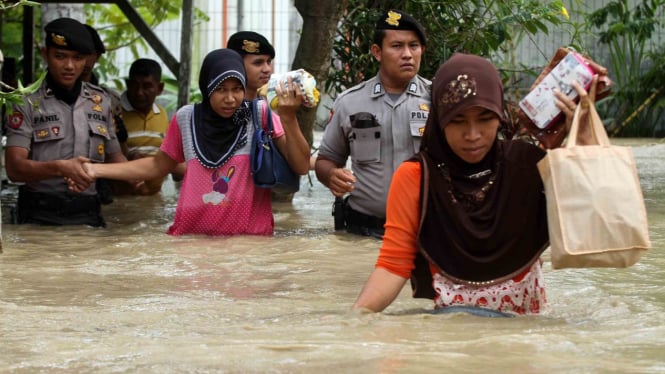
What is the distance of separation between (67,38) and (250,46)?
1221 millimetres

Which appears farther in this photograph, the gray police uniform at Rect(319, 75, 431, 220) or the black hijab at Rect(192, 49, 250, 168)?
the gray police uniform at Rect(319, 75, 431, 220)

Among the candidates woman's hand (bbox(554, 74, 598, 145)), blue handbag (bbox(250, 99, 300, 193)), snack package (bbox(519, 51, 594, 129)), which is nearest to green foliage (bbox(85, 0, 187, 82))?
blue handbag (bbox(250, 99, 300, 193))

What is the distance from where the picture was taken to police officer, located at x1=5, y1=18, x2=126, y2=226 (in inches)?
307

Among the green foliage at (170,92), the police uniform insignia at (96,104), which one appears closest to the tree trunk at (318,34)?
the police uniform insignia at (96,104)

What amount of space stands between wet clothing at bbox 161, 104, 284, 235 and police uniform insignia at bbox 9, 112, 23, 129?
1116mm

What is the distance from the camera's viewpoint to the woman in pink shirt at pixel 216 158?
7234 millimetres

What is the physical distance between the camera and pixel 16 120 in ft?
25.6

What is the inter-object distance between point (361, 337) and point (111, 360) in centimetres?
83

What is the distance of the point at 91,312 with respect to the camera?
486 cm

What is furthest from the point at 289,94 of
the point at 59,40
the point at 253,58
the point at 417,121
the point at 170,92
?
the point at 170,92

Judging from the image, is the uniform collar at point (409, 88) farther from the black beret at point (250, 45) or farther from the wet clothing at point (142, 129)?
the wet clothing at point (142, 129)

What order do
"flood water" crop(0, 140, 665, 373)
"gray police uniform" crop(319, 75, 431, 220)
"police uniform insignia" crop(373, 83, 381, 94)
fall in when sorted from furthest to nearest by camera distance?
1. "police uniform insignia" crop(373, 83, 381, 94)
2. "gray police uniform" crop(319, 75, 431, 220)
3. "flood water" crop(0, 140, 665, 373)

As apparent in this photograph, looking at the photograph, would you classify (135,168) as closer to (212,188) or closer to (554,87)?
(212,188)

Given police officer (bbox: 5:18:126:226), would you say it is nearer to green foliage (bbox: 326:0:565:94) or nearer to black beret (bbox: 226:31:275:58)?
black beret (bbox: 226:31:275:58)
